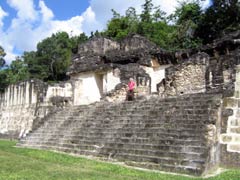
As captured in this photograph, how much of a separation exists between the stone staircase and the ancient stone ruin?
25 mm

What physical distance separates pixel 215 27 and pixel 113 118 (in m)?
19.6

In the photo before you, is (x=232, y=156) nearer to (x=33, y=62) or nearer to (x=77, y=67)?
(x=77, y=67)

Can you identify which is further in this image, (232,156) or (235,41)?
(235,41)

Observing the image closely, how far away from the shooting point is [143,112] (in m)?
10.9

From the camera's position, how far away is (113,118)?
1159 centimetres

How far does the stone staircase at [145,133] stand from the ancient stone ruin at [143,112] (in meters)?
0.02

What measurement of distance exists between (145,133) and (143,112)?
1241 millimetres

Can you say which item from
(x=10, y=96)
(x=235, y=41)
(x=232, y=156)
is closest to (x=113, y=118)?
(x=232, y=156)

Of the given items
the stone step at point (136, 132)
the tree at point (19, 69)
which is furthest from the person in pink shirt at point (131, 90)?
the tree at point (19, 69)

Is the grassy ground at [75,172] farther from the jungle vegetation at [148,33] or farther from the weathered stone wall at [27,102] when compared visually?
the jungle vegetation at [148,33]

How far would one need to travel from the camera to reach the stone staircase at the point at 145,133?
8336 millimetres

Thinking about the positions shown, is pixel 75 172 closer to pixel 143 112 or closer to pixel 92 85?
pixel 143 112

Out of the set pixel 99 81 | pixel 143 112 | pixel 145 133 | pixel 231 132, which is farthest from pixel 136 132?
pixel 99 81

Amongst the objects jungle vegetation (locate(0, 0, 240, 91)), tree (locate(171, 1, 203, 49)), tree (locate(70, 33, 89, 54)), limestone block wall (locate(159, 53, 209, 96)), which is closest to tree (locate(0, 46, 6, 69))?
jungle vegetation (locate(0, 0, 240, 91))
